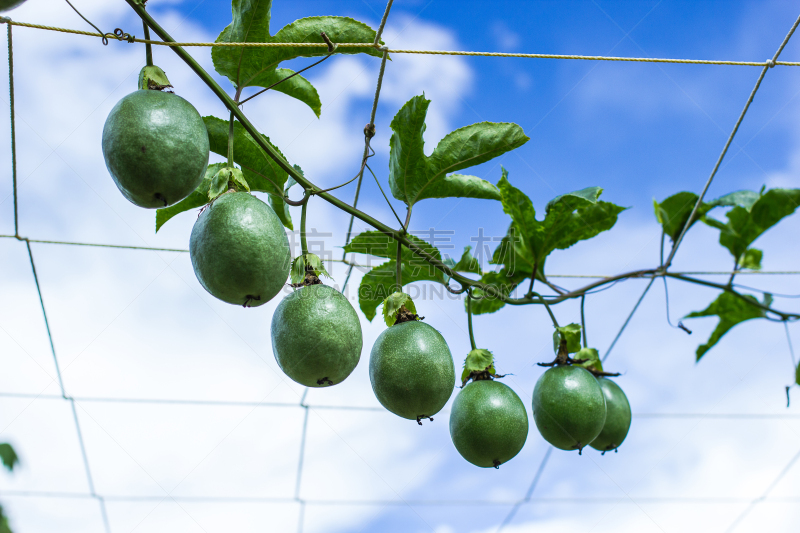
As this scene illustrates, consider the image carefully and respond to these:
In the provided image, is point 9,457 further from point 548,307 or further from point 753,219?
point 753,219

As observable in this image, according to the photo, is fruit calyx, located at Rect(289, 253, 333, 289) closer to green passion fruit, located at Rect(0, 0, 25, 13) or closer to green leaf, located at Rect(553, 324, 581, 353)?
green passion fruit, located at Rect(0, 0, 25, 13)

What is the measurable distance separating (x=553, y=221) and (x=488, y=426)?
499 millimetres

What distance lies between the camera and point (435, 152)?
110 centimetres

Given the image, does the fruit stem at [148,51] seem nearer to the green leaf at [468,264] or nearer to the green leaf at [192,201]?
the green leaf at [192,201]

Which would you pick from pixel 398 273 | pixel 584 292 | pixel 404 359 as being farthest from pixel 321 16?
pixel 584 292

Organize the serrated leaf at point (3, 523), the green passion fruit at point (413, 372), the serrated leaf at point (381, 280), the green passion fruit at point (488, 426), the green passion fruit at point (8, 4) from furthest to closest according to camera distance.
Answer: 1. the serrated leaf at point (381, 280)
2. the green passion fruit at point (488, 426)
3. the green passion fruit at point (413, 372)
4. the green passion fruit at point (8, 4)
5. the serrated leaf at point (3, 523)

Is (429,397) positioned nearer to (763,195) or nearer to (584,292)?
(584,292)

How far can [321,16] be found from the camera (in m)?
0.95

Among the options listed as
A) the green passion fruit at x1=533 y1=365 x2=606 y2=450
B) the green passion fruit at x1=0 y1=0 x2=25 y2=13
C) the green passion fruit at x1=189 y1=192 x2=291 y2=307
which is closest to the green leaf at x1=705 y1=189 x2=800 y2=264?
the green passion fruit at x1=533 y1=365 x2=606 y2=450

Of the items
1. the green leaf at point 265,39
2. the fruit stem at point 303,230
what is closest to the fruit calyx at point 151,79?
the green leaf at point 265,39

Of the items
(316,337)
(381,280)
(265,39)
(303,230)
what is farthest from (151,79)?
(381,280)

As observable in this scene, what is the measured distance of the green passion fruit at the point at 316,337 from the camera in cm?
83

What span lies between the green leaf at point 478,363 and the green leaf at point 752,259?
0.78 m

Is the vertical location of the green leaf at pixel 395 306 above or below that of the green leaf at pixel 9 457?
above
